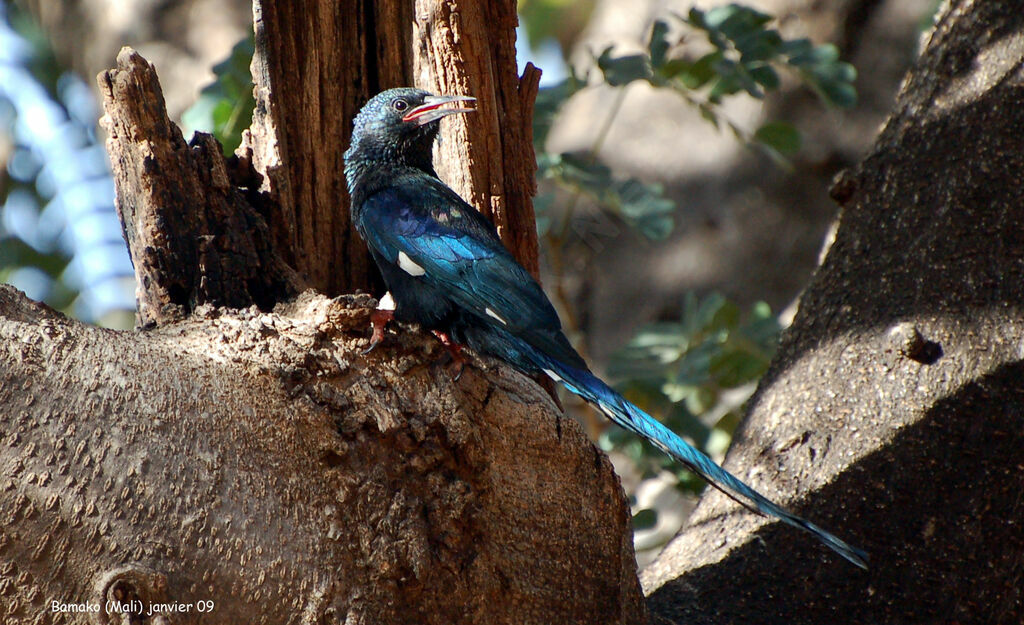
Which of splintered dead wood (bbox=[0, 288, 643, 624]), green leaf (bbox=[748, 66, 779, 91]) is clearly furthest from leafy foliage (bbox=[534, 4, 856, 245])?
splintered dead wood (bbox=[0, 288, 643, 624])

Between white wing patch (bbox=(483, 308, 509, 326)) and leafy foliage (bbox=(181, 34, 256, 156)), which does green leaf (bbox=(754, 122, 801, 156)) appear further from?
leafy foliage (bbox=(181, 34, 256, 156))

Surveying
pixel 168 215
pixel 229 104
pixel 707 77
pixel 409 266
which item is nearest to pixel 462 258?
pixel 409 266

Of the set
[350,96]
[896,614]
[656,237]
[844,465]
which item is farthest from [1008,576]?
[350,96]

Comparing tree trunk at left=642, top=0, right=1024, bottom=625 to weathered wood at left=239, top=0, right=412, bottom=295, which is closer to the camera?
tree trunk at left=642, top=0, right=1024, bottom=625

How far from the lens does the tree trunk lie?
2.31 metres

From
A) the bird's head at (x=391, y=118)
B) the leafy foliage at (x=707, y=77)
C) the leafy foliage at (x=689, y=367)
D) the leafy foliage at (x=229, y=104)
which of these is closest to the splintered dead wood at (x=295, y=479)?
the bird's head at (x=391, y=118)

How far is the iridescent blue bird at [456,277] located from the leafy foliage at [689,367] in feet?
3.46

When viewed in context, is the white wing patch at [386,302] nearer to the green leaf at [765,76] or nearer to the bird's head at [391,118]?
the bird's head at [391,118]

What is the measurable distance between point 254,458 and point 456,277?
0.96 m

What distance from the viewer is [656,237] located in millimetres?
3754

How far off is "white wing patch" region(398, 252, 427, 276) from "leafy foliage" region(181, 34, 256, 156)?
0.84 m

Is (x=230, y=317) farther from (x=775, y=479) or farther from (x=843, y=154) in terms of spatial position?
(x=843, y=154)

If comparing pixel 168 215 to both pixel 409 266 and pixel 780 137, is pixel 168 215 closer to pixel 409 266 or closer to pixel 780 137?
pixel 409 266

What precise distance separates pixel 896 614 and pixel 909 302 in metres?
0.82
